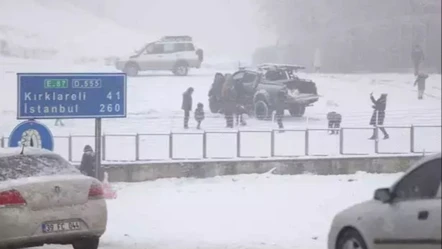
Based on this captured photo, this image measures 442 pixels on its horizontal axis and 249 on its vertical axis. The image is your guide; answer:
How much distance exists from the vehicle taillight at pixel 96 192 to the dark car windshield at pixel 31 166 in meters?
0.39

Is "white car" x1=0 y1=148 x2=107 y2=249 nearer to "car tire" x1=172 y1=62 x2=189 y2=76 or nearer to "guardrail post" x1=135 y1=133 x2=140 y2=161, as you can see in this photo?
"guardrail post" x1=135 y1=133 x2=140 y2=161

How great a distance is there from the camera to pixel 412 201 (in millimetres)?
6816

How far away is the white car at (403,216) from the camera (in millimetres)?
6504

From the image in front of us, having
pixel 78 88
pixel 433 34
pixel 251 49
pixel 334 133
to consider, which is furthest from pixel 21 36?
pixel 433 34

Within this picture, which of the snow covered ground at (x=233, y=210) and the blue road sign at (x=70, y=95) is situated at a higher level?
the blue road sign at (x=70, y=95)

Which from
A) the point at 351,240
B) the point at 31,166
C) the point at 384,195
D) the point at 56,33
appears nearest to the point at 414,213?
the point at 384,195

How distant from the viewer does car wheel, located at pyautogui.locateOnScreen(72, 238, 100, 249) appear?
973cm

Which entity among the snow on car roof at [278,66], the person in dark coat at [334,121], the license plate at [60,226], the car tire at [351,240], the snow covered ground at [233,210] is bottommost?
the snow covered ground at [233,210]

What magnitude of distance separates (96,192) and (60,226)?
0.55 metres

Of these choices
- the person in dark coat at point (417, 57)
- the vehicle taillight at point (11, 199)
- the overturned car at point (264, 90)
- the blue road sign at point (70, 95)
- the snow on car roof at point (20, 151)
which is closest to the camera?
the vehicle taillight at point (11, 199)

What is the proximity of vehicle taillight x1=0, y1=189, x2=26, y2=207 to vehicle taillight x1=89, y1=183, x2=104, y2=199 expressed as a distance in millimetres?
729

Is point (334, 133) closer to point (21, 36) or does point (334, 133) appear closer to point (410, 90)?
point (410, 90)

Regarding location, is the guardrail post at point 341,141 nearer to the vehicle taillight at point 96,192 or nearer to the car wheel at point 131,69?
the car wheel at point 131,69

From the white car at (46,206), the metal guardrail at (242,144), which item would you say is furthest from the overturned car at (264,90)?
the white car at (46,206)
